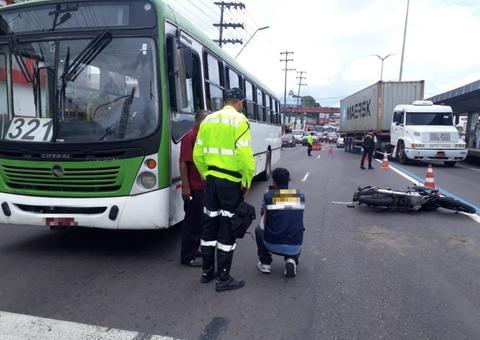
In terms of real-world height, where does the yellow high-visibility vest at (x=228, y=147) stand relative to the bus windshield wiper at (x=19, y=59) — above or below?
below

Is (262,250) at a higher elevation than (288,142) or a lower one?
higher

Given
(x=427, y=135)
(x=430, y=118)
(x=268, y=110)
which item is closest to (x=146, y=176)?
(x=268, y=110)

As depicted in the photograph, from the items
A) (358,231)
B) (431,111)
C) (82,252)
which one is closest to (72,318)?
(82,252)

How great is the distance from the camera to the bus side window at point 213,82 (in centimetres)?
643

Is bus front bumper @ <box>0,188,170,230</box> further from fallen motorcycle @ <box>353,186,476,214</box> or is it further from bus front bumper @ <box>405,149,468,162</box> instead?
bus front bumper @ <box>405,149,468,162</box>

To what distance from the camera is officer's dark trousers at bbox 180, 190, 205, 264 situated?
15.6ft

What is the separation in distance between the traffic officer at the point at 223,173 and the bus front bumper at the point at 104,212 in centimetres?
73

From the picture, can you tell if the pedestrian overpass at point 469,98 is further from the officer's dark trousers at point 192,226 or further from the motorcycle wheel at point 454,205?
the officer's dark trousers at point 192,226

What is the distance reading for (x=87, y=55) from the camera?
15.4 ft

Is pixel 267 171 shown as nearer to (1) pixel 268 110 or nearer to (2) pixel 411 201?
(1) pixel 268 110

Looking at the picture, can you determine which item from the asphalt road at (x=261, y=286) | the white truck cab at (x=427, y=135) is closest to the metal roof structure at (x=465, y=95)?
the white truck cab at (x=427, y=135)

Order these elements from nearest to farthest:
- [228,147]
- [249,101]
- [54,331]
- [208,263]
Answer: [54,331] < [228,147] < [208,263] < [249,101]

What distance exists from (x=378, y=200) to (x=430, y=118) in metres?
13.2

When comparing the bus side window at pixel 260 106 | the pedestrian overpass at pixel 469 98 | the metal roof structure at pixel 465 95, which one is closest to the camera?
the bus side window at pixel 260 106
